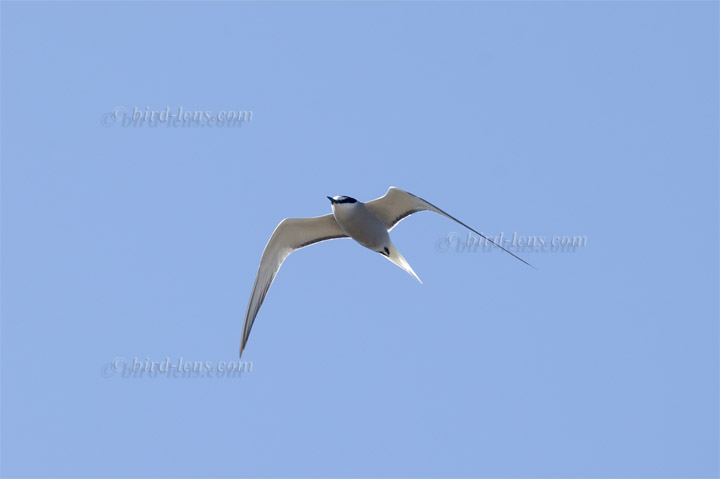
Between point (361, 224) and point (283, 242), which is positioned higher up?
point (361, 224)

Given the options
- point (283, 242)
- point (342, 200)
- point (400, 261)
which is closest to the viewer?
point (342, 200)

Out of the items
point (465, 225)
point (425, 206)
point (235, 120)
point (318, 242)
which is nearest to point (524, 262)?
point (465, 225)

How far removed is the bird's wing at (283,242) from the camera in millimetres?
20203

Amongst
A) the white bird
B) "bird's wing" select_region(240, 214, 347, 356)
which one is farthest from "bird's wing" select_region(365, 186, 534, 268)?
"bird's wing" select_region(240, 214, 347, 356)

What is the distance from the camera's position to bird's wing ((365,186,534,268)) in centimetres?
1911

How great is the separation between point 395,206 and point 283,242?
2565 mm

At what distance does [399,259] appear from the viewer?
65.9 ft

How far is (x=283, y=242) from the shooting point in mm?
20594

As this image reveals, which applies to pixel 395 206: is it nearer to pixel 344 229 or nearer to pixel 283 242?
pixel 344 229

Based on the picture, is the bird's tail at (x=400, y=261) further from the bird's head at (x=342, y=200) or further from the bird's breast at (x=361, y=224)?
the bird's head at (x=342, y=200)

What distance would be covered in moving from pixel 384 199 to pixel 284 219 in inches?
84.7

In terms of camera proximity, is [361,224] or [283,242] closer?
[361,224]

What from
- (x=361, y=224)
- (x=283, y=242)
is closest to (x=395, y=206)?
(x=361, y=224)

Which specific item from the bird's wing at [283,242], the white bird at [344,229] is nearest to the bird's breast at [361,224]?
the white bird at [344,229]
